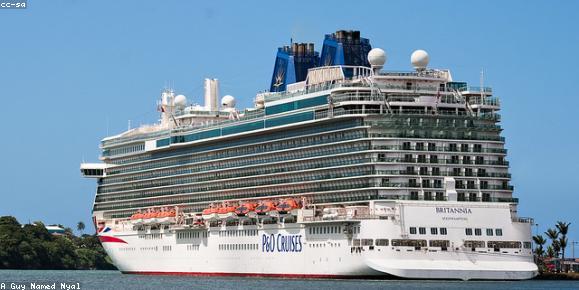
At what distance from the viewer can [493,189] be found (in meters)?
88.1

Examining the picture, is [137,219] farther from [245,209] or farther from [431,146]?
[431,146]

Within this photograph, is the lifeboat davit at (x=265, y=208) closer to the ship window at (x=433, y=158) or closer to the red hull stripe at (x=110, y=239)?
the ship window at (x=433, y=158)

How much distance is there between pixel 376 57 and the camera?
3551 inches

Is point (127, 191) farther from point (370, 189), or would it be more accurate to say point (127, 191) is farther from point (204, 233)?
point (370, 189)

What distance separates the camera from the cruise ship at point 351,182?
274ft

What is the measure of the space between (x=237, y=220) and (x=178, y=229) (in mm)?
9372

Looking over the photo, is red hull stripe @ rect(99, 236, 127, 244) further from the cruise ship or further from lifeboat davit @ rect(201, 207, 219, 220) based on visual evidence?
lifeboat davit @ rect(201, 207, 219, 220)

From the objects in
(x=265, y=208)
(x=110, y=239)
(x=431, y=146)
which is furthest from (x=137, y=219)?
(x=431, y=146)

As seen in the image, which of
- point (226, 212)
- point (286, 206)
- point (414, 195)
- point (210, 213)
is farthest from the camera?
point (210, 213)

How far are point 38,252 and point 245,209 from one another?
63.3 metres

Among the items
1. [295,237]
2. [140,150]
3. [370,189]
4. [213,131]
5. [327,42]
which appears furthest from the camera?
[140,150]

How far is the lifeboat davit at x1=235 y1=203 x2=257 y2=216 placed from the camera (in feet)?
316

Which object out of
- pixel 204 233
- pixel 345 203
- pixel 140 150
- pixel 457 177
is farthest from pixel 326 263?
pixel 140 150

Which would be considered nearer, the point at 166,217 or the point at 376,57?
the point at 376,57
